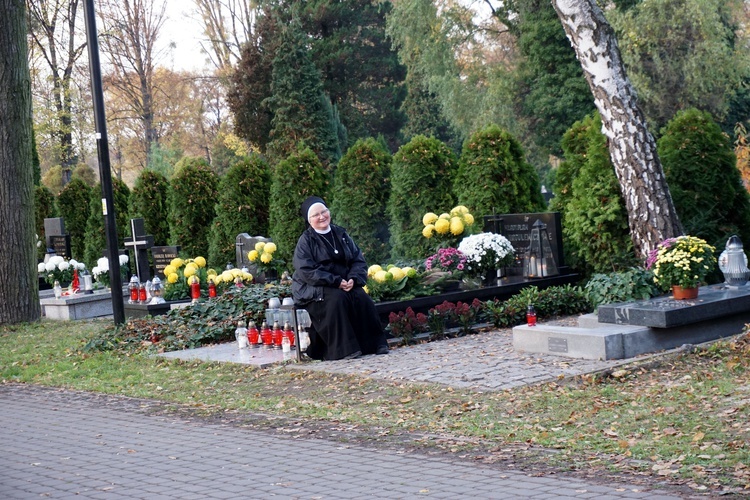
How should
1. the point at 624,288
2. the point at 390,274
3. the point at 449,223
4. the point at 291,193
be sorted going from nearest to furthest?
the point at 624,288, the point at 390,274, the point at 449,223, the point at 291,193

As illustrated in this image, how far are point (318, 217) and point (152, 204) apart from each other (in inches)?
542

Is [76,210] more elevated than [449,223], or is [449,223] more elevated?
[76,210]

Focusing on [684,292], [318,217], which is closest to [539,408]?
[684,292]

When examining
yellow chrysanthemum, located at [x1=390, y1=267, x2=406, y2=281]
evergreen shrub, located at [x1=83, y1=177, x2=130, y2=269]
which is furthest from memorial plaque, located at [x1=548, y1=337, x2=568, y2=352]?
evergreen shrub, located at [x1=83, y1=177, x2=130, y2=269]

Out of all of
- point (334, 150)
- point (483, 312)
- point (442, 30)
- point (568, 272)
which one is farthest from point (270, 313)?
point (334, 150)

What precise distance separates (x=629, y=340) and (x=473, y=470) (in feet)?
13.3

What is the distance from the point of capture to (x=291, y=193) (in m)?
20.3

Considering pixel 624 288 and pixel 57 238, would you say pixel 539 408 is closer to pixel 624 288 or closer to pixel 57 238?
→ pixel 624 288

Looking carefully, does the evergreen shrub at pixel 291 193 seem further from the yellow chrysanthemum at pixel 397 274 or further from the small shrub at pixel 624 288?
the small shrub at pixel 624 288

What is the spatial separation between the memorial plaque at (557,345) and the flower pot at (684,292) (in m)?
1.38

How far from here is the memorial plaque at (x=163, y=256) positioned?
18.8 meters

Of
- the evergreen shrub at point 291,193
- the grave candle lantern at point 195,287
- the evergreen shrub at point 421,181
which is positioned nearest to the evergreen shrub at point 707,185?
the evergreen shrub at point 421,181

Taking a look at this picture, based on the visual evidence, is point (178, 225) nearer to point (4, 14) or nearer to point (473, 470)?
point (4, 14)

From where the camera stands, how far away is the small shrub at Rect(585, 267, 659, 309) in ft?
34.3
